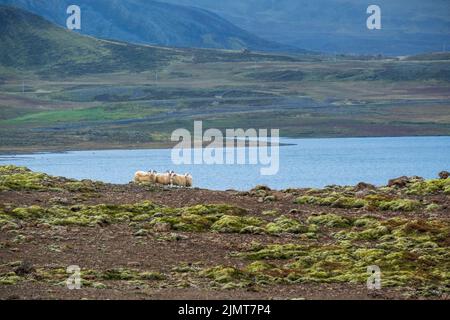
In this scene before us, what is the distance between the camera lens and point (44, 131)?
7820 inches

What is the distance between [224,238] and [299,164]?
90908mm

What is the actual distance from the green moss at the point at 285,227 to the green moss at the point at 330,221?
2.18 feet

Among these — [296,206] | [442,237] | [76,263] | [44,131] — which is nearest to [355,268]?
[442,237]

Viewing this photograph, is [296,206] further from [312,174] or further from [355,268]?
[312,174]

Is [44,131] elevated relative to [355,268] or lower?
elevated

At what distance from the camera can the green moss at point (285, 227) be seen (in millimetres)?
36312

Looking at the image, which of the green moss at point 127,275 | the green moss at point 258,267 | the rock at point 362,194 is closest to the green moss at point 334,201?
the rock at point 362,194

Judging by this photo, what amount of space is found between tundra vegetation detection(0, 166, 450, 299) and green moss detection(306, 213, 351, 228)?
5cm

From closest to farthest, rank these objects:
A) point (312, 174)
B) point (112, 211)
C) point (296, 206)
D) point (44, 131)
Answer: point (112, 211) → point (296, 206) → point (312, 174) → point (44, 131)

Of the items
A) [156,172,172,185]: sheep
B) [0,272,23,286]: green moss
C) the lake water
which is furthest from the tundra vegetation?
the lake water

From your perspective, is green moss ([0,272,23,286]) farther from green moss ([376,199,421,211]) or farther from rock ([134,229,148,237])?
green moss ([376,199,421,211])

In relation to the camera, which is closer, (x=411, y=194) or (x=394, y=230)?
(x=394, y=230)

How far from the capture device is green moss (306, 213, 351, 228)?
37250mm

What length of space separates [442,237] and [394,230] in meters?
1.80
